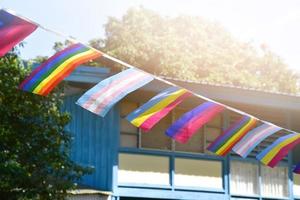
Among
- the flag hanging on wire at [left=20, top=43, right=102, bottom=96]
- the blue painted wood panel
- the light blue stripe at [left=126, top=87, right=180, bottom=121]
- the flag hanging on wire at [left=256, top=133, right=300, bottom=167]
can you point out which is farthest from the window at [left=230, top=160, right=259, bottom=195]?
the flag hanging on wire at [left=20, top=43, right=102, bottom=96]

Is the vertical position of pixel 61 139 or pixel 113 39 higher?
pixel 113 39

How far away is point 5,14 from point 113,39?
26600 millimetres

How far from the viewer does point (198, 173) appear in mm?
17562

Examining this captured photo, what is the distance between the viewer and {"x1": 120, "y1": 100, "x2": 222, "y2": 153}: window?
1717 centimetres

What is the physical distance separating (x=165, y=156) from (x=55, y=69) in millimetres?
7279

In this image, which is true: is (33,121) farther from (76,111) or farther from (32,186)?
(76,111)

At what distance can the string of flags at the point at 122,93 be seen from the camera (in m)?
9.93

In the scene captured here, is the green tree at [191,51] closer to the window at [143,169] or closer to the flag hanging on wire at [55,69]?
the window at [143,169]

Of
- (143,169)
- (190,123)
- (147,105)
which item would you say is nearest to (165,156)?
(143,169)

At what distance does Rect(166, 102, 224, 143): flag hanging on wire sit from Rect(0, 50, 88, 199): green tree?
2511mm

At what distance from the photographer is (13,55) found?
42.2 feet

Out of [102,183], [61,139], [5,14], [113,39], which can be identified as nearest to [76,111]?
[102,183]

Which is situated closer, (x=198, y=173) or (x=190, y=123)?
(x=190, y=123)

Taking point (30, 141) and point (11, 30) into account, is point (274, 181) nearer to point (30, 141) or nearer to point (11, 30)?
point (30, 141)
